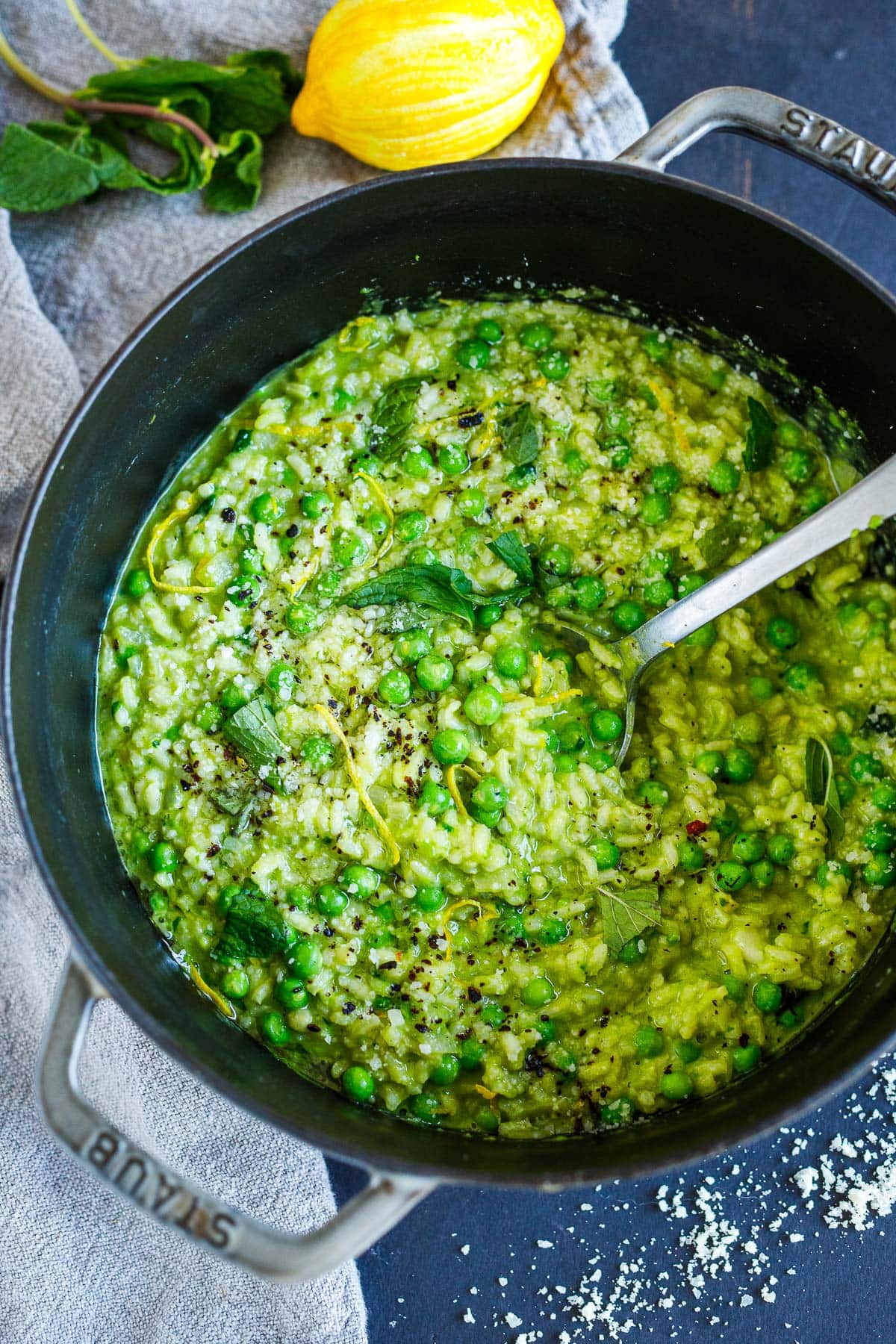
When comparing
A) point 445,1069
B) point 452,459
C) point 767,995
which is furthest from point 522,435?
point 445,1069

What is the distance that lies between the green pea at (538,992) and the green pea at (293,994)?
2.37ft

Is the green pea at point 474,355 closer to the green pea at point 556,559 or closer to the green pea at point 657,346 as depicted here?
the green pea at point 657,346

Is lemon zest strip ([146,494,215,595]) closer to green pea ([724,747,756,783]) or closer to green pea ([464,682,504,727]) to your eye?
green pea ([464,682,504,727])

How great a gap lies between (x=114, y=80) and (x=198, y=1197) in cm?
408

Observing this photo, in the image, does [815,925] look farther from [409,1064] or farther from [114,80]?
[114,80]

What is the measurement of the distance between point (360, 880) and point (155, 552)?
1396 mm

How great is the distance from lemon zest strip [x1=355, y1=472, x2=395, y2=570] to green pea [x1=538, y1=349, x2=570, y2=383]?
2.45 feet

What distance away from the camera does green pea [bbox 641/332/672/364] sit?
14.1 feet

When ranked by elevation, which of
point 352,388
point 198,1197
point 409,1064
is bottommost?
point 409,1064

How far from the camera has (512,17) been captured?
426cm

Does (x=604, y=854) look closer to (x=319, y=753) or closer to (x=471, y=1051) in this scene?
(x=471, y=1051)

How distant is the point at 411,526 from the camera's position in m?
4.00

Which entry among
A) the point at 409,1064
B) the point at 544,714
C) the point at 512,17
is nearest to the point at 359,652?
the point at 544,714

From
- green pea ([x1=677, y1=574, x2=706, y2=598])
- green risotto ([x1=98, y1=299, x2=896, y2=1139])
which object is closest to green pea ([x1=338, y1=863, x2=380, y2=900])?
green risotto ([x1=98, y1=299, x2=896, y2=1139])
